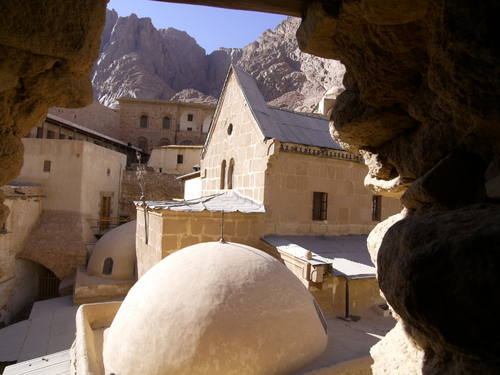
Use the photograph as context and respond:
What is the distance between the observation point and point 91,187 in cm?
1758

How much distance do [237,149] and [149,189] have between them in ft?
49.3

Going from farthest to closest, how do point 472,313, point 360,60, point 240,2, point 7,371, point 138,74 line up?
point 138,74, point 7,371, point 240,2, point 360,60, point 472,313

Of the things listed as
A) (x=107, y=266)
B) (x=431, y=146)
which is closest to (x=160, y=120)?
(x=107, y=266)

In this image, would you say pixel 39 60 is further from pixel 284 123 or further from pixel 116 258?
pixel 116 258

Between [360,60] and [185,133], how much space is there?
3352 cm

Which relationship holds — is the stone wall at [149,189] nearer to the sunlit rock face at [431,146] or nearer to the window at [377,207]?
the window at [377,207]

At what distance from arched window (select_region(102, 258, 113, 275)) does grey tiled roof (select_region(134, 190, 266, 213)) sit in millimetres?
→ 5304

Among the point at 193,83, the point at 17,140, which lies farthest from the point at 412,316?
the point at 193,83

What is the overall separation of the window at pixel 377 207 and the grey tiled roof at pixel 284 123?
2.26m

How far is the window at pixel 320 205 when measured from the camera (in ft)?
32.0

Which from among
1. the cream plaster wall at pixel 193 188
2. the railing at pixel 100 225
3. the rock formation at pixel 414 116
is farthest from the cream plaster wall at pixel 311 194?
the railing at pixel 100 225

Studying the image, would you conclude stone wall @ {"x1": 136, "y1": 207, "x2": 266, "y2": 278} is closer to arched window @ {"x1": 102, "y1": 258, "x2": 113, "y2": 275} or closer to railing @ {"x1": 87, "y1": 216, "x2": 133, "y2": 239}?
arched window @ {"x1": 102, "y1": 258, "x2": 113, "y2": 275}

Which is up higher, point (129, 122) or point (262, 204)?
point (129, 122)

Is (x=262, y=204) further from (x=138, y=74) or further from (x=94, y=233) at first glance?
(x=138, y=74)
